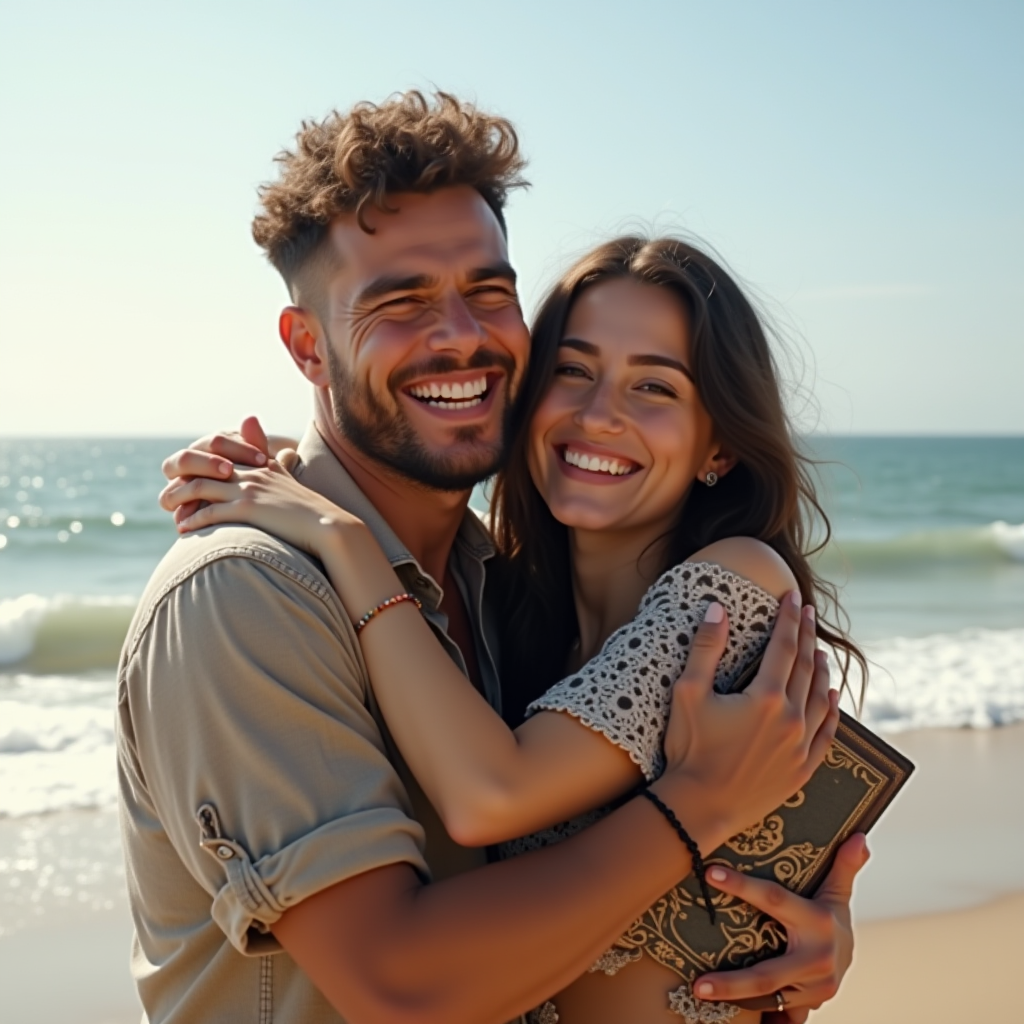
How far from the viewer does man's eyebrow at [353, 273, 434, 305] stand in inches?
120

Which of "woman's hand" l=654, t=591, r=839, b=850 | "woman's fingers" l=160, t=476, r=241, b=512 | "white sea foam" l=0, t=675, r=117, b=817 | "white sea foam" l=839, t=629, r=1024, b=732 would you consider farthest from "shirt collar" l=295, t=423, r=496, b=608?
"white sea foam" l=839, t=629, r=1024, b=732

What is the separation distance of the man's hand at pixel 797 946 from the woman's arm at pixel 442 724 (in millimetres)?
407

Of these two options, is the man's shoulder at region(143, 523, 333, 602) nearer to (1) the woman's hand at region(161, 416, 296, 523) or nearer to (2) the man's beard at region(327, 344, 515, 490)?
(1) the woman's hand at region(161, 416, 296, 523)

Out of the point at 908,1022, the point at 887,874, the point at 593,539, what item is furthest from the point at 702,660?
the point at 887,874

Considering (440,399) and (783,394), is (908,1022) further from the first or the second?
(440,399)

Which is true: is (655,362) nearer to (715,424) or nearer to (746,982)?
(715,424)

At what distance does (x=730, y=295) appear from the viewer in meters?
3.40

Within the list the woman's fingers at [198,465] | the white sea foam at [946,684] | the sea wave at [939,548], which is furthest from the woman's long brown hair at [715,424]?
the sea wave at [939,548]

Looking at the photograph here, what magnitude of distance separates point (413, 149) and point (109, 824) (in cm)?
498

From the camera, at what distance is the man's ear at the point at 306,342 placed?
3.28 meters

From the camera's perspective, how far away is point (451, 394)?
320cm

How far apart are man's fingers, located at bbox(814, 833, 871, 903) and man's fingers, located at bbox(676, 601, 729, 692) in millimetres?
520

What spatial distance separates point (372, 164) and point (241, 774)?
159cm

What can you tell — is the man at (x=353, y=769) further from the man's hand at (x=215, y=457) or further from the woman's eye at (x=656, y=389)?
the woman's eye at (x=656, y=389)
